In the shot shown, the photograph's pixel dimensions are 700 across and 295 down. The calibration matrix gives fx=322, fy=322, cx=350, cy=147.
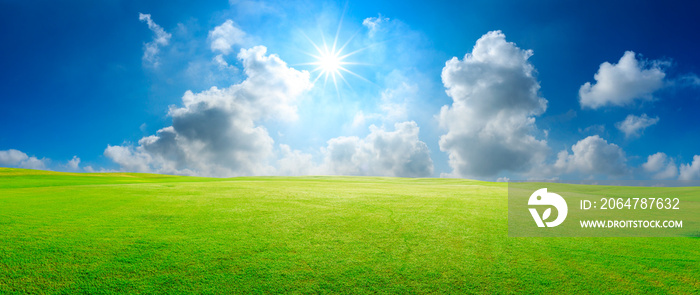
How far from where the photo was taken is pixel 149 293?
609 centimetres

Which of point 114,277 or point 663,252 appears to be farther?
point 663,252

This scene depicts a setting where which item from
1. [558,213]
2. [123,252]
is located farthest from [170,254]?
[558,213]

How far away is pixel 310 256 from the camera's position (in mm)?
7734

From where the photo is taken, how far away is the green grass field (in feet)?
21.5

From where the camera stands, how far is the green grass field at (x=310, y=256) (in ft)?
21.5

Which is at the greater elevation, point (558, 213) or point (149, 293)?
point (558, 213)

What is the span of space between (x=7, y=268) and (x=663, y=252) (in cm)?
1598

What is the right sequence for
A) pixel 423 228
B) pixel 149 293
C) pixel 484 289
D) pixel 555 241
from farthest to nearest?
pixel 423 228 < pixel 555 241 < pixel 484 289 < pixel 149 293

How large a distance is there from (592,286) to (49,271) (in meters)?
11.4

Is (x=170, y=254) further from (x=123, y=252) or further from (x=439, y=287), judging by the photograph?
(x=439, y=287)

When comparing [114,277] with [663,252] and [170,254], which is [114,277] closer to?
[170,254]

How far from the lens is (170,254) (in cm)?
764

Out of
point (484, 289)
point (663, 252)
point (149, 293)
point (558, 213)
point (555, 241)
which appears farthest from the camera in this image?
point (558, 213)

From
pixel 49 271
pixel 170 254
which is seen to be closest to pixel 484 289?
pixel 170 254
